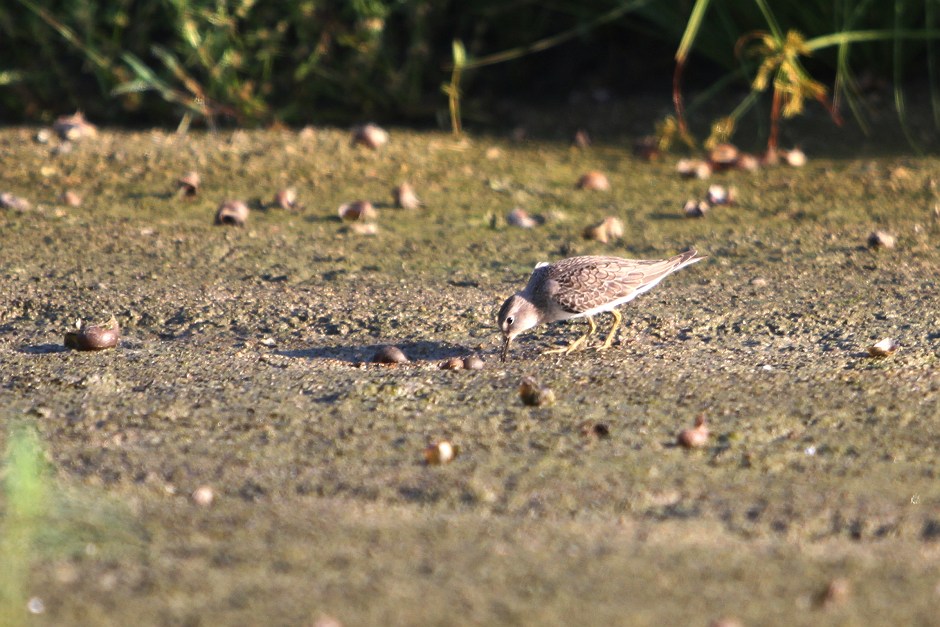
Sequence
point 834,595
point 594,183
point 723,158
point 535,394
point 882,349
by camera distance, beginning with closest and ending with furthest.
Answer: point 834,595 → point 535,394 → point 882,349 → point 594,183 → point 723,158

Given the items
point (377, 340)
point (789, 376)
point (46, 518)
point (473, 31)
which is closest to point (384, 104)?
point (473, 31)

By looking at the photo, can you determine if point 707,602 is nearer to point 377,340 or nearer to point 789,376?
point 789,376

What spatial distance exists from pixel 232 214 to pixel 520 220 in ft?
4.34

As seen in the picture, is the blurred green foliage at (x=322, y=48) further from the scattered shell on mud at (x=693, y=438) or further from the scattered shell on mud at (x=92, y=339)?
the scattered shell on mud at (x=693, y=438)

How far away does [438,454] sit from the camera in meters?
3.15

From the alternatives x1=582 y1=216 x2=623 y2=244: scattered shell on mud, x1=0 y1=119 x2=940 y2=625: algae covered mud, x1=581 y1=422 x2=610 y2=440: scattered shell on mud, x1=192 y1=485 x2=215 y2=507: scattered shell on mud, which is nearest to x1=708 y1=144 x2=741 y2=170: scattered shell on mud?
x1=0 y1=119 x2=940 y2=625: algae covered mud

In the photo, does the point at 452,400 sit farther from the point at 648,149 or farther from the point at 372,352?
the point at 648,149

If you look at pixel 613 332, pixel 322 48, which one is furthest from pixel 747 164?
pixel 322 48

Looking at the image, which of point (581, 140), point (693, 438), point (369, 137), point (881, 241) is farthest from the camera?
point (581, 140)

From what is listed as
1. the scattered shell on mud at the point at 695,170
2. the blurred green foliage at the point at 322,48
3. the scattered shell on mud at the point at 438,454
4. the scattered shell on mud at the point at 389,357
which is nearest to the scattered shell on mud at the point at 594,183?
the scattered shell on mud at the point at 695,170

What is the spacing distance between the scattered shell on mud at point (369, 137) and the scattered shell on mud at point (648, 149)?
4.57 ft

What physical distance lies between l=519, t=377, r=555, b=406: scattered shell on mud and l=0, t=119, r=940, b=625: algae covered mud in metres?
0.02

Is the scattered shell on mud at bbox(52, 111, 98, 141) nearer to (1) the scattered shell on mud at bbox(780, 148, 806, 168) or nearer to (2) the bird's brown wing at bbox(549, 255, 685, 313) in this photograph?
(2) the bird's brown wing at bbox(549, 255, 685, 313)

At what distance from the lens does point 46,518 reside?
2.75m
